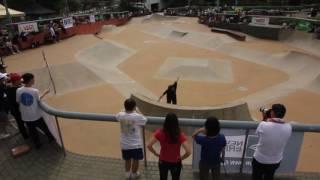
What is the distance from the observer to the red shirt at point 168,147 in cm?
433

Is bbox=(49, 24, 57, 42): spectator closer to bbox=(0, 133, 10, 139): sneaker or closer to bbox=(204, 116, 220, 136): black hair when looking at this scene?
bbox=(0, 133, 10, 139): sneaker

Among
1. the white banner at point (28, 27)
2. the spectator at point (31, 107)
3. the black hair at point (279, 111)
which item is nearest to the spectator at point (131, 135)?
the black hair at point (279, 111)

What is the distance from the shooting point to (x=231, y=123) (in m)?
4.79

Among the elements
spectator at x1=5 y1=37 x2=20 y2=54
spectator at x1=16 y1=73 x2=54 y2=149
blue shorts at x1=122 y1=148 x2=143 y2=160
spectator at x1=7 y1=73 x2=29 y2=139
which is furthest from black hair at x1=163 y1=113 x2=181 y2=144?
spectator at x1=5 y1=37 x2=20 y2=54

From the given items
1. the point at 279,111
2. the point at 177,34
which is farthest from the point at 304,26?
the point at 279,111

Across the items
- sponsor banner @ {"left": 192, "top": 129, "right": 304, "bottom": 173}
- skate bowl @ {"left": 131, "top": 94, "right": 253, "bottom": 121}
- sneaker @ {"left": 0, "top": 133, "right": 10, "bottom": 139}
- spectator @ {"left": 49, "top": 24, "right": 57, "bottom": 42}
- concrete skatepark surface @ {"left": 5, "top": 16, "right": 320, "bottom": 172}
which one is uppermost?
sponsor banner @ {"left": 192, "top": 129, "right": 304, "bottom": 173}

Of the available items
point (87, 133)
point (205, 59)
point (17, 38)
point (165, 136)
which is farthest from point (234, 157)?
point (17, 38)

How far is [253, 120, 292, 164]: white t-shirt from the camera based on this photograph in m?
4.28

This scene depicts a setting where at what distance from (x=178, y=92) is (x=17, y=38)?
16.5 metres

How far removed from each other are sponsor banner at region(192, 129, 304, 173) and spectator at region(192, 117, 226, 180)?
0.64 metres

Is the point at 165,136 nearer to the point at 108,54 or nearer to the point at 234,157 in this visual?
the point at 234,157

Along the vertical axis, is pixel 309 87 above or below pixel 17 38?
below

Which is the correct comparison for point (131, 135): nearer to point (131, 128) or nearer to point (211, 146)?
point (131, 128)

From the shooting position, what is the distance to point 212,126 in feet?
13.5
